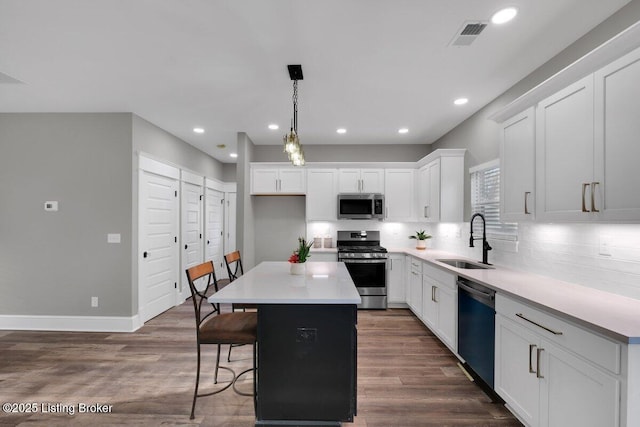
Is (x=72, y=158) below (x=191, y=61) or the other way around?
below

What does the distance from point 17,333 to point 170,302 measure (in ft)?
5.63

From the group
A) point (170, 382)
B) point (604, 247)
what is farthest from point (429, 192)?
point (170, 382)

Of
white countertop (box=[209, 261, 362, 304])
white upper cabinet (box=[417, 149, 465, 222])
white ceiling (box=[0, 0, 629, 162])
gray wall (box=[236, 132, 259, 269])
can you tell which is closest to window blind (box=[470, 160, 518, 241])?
white upper cabinet (box=[417, 149, 465, 222])

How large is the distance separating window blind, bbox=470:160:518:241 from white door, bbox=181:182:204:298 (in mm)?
4529

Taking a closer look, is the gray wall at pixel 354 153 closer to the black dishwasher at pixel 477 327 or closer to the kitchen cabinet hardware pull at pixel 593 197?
the black dishwasher at pixel 477 327

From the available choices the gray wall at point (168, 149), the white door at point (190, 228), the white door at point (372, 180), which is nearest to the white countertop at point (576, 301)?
the white door at point (372, 180)

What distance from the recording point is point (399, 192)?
486 centimetres

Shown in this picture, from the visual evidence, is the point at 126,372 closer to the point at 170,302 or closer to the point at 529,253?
the point at 170,302

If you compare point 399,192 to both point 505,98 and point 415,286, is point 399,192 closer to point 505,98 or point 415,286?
point 415,286

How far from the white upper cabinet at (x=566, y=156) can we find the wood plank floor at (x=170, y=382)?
1597 millimetres

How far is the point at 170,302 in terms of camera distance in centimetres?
454

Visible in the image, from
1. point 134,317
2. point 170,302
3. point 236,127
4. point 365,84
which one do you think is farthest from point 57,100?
point 365,84

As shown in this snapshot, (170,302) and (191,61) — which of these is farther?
(170,302)

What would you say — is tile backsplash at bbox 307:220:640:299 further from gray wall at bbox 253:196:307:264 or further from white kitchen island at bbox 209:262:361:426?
gray wall at bbox 253:196:307:264
